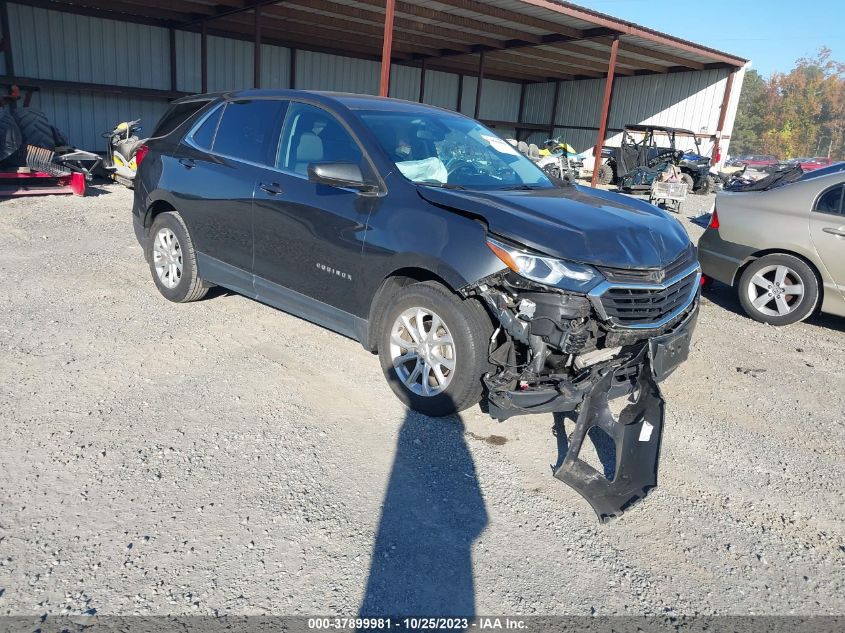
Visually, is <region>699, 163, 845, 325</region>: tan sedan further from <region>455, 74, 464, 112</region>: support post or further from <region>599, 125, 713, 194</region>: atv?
<region>455, 74, 464, 112</region>: support post

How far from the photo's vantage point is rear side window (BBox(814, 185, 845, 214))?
5.99 metres

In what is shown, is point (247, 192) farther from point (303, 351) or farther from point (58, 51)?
point (58, 51)

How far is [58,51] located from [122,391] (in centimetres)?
1634

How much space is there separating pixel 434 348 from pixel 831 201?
4477mm

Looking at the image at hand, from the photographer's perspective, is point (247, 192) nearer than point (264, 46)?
Yes

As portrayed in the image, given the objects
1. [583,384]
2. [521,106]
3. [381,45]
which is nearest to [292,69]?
[381,45]

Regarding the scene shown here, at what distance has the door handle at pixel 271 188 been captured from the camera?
4559mm

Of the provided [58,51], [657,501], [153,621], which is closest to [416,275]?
[657,501]

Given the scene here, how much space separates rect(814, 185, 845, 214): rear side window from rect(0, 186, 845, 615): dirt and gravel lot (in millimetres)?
1805

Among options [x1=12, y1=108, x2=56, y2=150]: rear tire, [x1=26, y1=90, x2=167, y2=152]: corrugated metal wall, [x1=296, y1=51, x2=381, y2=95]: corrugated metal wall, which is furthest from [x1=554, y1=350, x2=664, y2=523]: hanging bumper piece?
[x1=296, y1=51, x2=381, y2=95]: corrugated metal wall

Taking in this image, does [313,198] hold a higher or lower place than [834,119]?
lower

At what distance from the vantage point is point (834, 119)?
91.3 m

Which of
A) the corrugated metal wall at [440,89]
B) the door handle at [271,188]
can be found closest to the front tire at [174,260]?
the door handle at [271,188]

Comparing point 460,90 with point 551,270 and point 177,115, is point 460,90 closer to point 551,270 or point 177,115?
point 177,115
